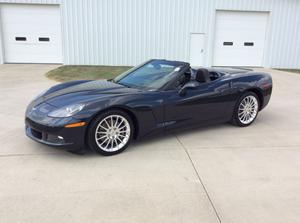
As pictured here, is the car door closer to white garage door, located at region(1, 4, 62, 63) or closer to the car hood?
the car hood

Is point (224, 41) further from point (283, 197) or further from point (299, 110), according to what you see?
point (283, 197)

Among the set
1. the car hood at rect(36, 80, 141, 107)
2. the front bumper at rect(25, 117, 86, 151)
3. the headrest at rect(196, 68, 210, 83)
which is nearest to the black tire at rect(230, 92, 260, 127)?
the headrest at rect(196, 68, 210, 83)

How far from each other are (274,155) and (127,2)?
11.9 m

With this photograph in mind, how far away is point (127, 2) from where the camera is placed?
1413 centimetres

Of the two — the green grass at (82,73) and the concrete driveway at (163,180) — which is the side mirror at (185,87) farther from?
the green grass at (82,73)

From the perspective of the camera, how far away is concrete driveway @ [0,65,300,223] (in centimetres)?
273

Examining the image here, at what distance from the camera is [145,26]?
14461 mm

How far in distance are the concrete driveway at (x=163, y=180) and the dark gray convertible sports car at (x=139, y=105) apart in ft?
0.93

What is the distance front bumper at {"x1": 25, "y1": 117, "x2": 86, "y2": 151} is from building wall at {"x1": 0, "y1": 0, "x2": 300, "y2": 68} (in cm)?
1132

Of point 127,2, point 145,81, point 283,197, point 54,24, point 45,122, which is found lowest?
point 283,197

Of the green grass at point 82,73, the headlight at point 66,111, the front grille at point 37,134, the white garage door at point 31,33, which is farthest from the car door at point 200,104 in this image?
the white garage door at point 31,33

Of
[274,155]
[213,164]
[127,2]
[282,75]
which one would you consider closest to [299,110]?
[274,155]

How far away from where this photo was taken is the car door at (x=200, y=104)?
14.3 ft

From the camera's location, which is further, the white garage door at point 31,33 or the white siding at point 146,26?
the white siding at point 146,26
